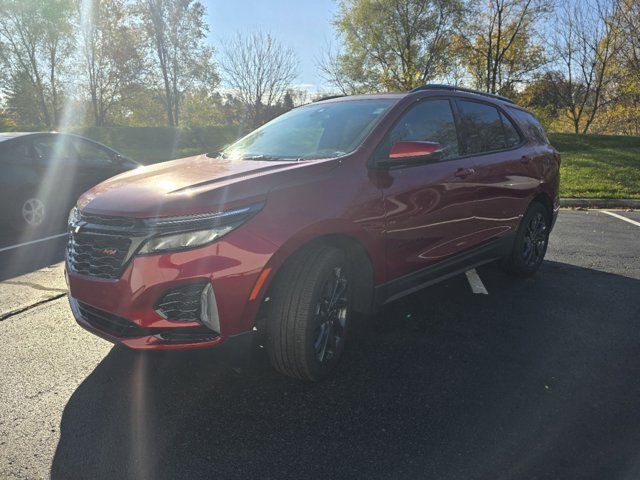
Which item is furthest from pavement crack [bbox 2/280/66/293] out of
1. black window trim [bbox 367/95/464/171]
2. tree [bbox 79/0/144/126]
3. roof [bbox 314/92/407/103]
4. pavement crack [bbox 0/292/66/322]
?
tree [bbox 79/0/144/126]

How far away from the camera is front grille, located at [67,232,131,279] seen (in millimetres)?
2465

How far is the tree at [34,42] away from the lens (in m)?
27.4

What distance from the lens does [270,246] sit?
244 centimetres

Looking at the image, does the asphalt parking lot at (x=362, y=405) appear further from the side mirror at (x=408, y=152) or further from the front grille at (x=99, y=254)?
the side mirror at (x=408, y=152)

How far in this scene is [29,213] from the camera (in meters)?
7.00

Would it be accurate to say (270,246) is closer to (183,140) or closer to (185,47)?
(183,140)

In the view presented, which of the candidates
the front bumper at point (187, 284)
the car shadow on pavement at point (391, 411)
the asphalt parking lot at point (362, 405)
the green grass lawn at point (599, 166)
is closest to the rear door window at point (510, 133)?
the asphalt parking lot at point (362, 405)

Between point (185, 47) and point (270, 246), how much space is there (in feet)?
105

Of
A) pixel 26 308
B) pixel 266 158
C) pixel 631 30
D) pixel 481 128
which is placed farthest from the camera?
pixel 631 30

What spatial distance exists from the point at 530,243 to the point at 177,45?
30321 millimetres

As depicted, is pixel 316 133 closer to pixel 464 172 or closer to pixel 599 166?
pixel 464 172

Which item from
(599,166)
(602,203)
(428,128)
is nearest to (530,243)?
(428,128)

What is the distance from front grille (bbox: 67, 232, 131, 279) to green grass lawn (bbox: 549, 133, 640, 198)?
34.2 feet

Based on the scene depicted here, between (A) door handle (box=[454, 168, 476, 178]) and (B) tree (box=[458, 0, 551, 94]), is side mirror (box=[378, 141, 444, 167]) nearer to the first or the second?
(A) door handle (box=[454, 168, 476, 178])
